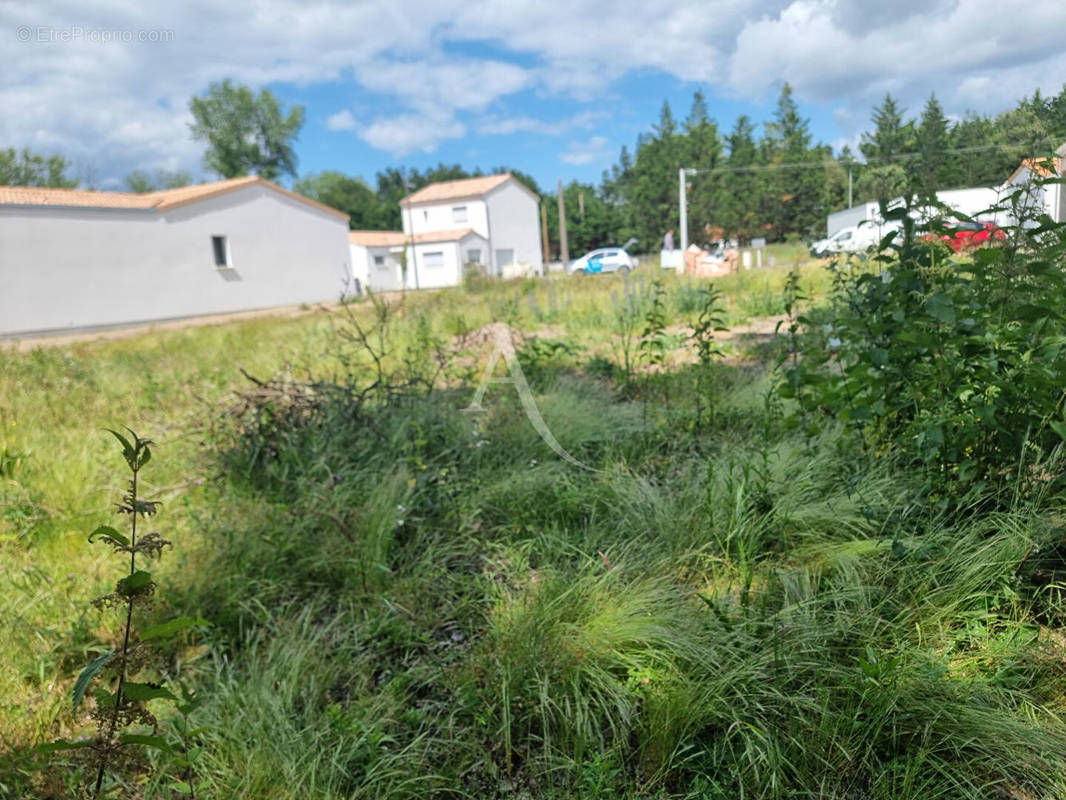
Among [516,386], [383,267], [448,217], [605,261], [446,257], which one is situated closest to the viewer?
[516,386]

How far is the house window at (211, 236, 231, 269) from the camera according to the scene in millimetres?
21641

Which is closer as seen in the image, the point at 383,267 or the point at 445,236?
the point at 445,236

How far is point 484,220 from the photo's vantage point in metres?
36.6

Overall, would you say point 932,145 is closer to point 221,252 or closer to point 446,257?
point 221,252

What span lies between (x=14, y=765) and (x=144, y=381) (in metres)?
5.25

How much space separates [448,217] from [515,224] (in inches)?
163

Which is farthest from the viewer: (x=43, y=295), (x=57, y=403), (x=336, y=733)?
(x=43, y=295)

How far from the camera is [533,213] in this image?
41062mm

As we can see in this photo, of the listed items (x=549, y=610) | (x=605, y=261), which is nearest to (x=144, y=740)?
(x=549, y=610)

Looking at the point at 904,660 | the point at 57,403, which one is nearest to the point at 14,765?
the point at 904,660

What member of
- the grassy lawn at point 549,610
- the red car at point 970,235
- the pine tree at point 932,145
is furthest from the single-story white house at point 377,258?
the red car at point 970,235

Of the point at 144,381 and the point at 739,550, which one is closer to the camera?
the point at 739,550

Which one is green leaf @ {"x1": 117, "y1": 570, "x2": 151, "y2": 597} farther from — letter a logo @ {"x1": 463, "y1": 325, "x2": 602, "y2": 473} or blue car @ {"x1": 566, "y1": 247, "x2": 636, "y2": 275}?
blue car @ {"x1": 566, "y1": 247, "x2": 636, "y2": 275}

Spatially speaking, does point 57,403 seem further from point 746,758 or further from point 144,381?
point 746,758
